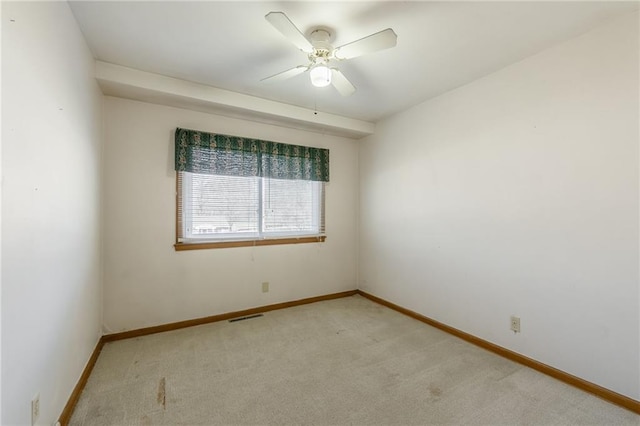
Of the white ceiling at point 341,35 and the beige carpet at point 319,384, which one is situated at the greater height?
the white ceiling at point 341,35

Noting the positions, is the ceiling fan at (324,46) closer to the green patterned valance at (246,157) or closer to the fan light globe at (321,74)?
the fan light globe at (321,74)

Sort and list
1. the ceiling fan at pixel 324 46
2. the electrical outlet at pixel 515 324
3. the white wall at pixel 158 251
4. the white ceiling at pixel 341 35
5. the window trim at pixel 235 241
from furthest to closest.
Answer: the window trim at pixel 235 241 < the white wall at pixel 158 251 < the electrical outlet at pixel 515 324 < the white ceiling at pixel 341 35 < the ceiling fan at pixel 324 46

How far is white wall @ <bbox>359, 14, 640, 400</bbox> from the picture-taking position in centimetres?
178

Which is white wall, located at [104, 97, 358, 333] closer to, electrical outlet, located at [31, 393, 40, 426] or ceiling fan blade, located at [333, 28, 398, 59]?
electrical outlet, located at [31, 393, 40, 426]

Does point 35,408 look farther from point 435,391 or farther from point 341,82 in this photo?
point 341,82

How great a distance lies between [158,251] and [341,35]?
2.58 meters

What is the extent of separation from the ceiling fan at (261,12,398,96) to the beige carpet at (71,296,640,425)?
2.14 meters

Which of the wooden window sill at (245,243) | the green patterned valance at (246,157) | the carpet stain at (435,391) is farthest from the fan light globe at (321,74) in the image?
the carpet stain at (435,391)

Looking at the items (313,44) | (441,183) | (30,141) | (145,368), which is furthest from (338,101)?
(145,368)

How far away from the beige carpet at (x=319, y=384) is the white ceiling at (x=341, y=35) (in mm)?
2452

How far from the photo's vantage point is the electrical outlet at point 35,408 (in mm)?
1262

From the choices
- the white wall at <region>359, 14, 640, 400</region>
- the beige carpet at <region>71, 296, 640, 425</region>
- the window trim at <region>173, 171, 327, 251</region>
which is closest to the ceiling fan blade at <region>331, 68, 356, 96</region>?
the white wall at <region>359, 14, 640, 400</region>

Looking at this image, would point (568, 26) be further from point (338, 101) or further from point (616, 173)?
point (338, 101)

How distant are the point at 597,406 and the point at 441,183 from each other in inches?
78.1
